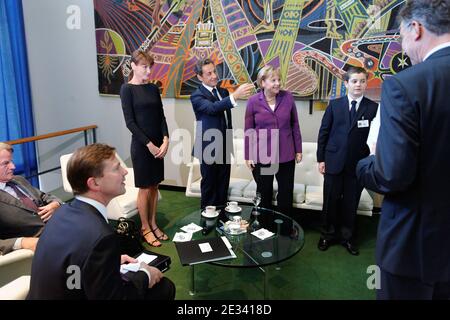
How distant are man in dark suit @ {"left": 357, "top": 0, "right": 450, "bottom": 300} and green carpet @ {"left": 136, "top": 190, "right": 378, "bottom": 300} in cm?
104

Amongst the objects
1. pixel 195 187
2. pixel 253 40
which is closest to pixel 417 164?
pixel 195 187

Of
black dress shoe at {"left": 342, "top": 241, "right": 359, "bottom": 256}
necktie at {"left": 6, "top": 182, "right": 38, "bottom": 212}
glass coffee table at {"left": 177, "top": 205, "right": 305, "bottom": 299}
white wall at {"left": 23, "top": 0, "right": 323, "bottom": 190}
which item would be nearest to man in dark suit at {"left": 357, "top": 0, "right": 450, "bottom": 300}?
glass coffee table at {"left": 177, "top": 205, "right": 305, "bottom": 299}

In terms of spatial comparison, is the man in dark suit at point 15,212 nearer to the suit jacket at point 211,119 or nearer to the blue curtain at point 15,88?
the suit jacket at point 211,119

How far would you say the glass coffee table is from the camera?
79.7 inches

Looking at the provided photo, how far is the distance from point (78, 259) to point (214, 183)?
6.72 ft

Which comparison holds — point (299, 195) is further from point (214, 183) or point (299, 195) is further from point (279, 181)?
point (214, 183)

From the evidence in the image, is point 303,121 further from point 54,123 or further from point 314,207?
point 54,123

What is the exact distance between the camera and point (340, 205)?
9.45 feet

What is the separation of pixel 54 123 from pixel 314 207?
11.6ft

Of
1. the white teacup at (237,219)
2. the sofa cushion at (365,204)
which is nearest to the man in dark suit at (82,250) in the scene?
the white teacup at (237,219)

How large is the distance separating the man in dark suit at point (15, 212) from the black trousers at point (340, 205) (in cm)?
202

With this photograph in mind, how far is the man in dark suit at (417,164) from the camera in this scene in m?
1.13

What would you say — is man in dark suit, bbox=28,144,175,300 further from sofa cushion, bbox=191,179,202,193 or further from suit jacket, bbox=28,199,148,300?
sofa cushion, bbox=191,179,202,193

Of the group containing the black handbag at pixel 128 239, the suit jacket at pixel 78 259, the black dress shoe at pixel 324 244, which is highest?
the suit jacket at pixel 78 259
